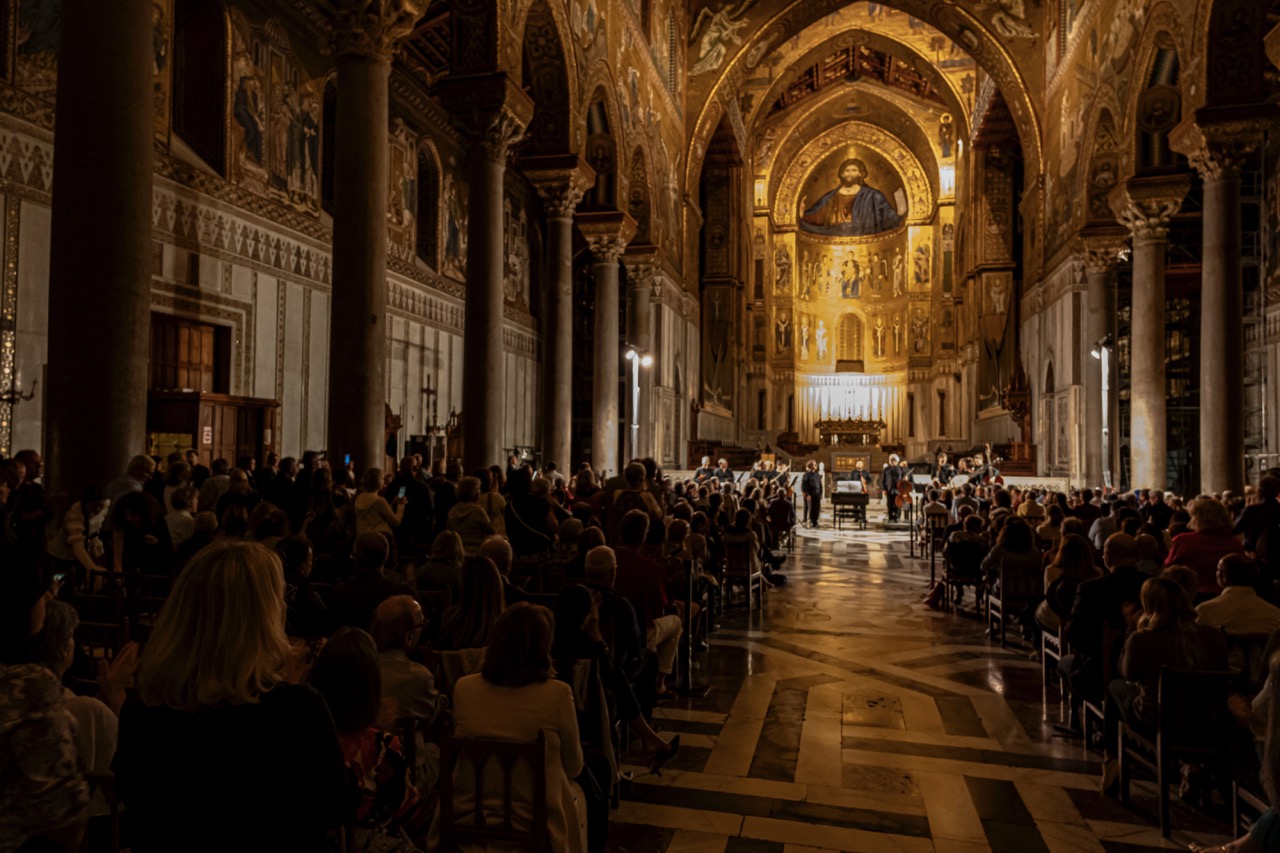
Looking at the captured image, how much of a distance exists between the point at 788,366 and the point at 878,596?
106 feet

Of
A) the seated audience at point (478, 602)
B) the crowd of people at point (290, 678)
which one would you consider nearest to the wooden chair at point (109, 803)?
the crowd of people at point (290, 678)

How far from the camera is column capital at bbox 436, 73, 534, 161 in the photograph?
1209 cm

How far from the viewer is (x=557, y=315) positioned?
16.4 meters

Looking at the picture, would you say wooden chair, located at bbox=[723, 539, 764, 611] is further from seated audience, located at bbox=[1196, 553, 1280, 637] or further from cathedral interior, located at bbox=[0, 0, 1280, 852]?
seated audience, located at bbox=[1196, 553, 1280, 637]

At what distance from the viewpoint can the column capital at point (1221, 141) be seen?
41.0 ft

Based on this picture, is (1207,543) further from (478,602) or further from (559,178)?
(559,178)

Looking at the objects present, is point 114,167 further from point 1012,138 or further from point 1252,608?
point 1012,138

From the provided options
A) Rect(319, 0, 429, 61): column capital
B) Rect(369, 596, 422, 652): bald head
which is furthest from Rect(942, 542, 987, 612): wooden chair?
Rect(319, 0, 429, 61): column capital

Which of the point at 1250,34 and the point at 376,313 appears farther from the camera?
the point at 1250,34

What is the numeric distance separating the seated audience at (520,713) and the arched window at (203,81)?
1246 cm

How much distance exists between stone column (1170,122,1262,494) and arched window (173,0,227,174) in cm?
1460

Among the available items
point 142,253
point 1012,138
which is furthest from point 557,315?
point 1012,138

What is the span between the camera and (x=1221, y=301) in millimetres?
13031

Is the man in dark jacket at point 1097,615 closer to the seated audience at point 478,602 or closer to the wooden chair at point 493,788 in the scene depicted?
the seated audience at point 478,602
